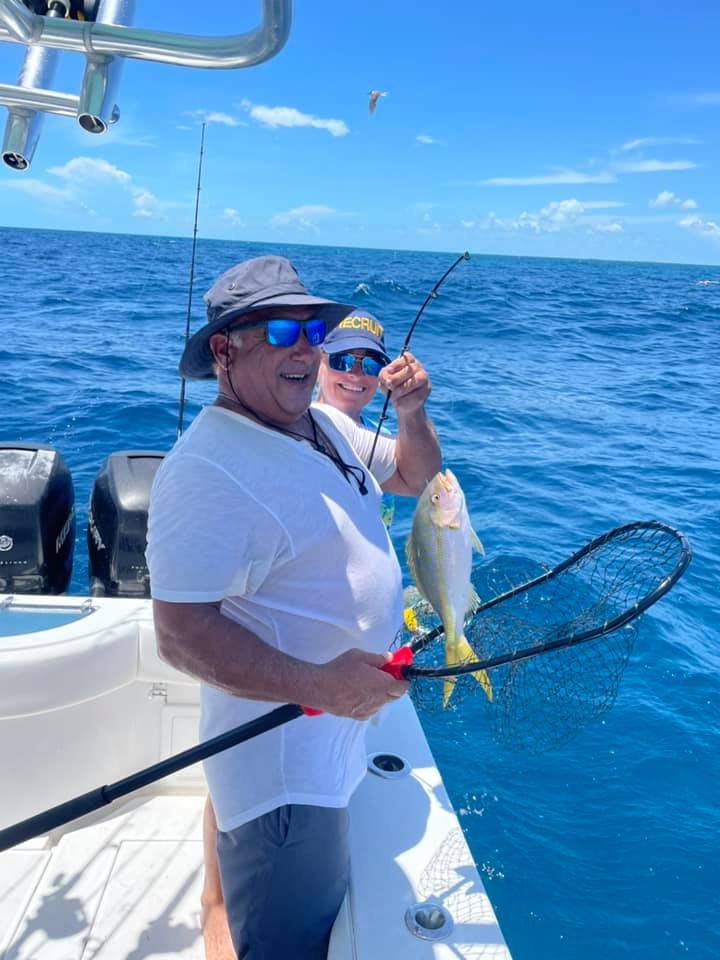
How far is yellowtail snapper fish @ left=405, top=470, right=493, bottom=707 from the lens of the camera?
7.34 feet

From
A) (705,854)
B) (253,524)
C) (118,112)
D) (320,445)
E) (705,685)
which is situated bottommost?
(705,854)

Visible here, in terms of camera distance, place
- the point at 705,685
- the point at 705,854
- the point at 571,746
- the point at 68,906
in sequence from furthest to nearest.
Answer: the point at 705,685
the point at 571,746
the point at 705,854
the point at 68,906

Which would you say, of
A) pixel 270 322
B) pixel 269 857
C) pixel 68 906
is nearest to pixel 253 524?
pixel 270 322

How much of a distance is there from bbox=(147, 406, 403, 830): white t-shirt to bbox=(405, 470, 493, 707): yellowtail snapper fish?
0.16 meters

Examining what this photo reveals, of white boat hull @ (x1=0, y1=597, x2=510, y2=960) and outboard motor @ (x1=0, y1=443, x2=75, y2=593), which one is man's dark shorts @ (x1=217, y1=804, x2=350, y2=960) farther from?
outboard motor @ (x1=0, y1=443, x2=75, y2=593)

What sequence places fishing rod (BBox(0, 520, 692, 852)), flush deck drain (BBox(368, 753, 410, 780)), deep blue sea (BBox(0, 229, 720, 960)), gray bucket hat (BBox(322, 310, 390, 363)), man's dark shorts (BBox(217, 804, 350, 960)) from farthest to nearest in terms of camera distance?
deep blue sea (BBox(0, 229, 720, 960)), gray bucket hat (BBox(322, 310, 390, 363)), flush deck drain (BBox(368, 753, 410, 780)), man's dark shorts (BBox(217, 804, 350, 960)), fishing rod (BBox(0, 520, 692, 852))

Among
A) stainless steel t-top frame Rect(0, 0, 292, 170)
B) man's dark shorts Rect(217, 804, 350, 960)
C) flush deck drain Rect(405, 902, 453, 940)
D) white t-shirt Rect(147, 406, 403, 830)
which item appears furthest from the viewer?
flush deck drain Rect(405, 902, 453, 940)

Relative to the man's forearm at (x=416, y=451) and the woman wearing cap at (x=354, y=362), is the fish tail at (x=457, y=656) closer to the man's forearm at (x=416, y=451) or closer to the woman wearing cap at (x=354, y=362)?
the man's forearm at (x=416, y=451)

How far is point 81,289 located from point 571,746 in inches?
1004

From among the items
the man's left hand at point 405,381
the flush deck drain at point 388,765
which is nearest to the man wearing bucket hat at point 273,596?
the man's left hand at point 405,381

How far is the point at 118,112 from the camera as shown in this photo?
5.68 feet

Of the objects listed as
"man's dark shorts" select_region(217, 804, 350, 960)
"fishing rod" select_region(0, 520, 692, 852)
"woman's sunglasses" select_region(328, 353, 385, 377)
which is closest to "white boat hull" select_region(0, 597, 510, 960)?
"man's dark shorts" select_region(217, 804, 350, 960)

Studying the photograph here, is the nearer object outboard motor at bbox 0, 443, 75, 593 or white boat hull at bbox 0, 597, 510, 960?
white boat hull at bbox 0, 597, 510, 960

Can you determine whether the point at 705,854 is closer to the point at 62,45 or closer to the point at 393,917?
the point at 393,917
